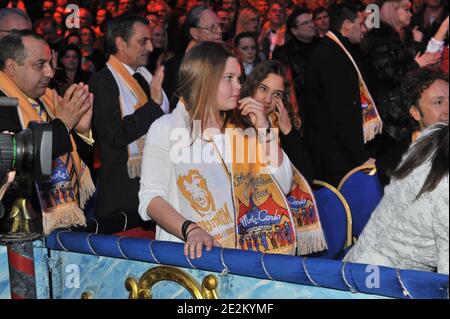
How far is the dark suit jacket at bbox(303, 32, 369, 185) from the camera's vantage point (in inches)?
247

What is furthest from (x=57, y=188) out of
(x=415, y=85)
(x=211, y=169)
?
(x=415, y=85)

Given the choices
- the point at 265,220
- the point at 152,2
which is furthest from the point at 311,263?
the point at 152,2

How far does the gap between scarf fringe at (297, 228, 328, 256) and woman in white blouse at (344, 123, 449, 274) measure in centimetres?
128

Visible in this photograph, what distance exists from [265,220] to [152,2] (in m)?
7.86

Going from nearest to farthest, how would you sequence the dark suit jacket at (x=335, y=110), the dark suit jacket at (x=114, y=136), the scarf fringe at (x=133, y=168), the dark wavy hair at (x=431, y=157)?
the dark wavy hair at (x=431, y=157)
the dark suit jacket at (x=114, y=136)
the scarf fringe at (x=133, y=168)
the dark suit jacket at (x=335, y=110)

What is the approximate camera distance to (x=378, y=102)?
642 cm

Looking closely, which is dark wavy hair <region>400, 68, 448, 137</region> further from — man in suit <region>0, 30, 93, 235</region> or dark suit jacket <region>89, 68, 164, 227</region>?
man in suit <region>0, 30, 93, 235</region>

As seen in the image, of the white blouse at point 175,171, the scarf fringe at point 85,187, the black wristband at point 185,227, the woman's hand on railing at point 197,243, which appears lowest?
the woman's hand on railing at point 197,243

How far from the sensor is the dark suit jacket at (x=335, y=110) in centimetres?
627

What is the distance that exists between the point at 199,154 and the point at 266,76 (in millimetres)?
1218

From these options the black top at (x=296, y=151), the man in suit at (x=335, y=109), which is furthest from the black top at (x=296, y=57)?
the black top at (x=296, y=151)

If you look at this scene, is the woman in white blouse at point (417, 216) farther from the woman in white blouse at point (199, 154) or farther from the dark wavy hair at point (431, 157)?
the woman in white blouse at point (199, 154)

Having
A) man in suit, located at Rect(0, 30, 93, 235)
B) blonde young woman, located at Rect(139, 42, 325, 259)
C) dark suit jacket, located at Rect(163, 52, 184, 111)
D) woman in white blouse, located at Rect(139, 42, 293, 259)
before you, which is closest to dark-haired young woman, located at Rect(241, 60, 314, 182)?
blonde young woman, located at Rect(139, 42, 325, 259)
